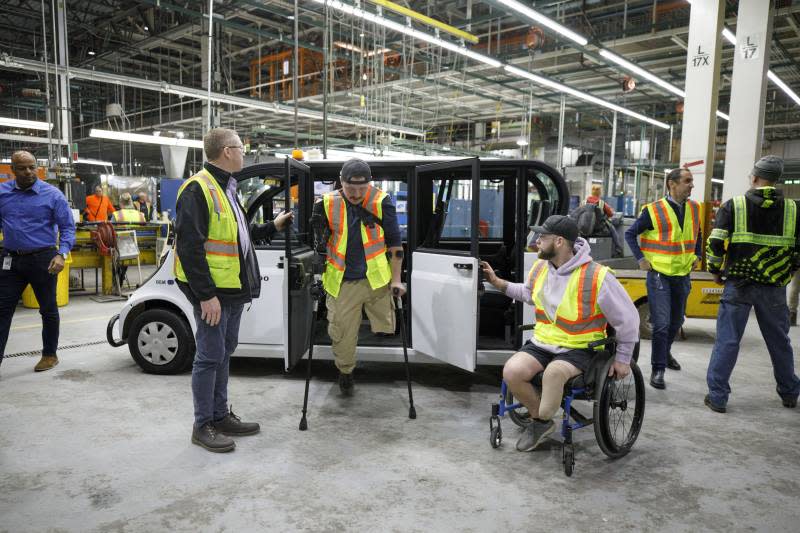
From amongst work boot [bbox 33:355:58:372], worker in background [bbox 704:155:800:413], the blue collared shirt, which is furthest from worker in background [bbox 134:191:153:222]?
worker in background [bbox 704:155:800:413]

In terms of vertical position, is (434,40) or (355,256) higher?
(434,40)

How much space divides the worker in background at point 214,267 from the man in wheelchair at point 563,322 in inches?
61.3

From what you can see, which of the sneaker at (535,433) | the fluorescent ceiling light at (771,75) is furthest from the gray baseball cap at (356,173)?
the fluorescent ceiling light at (771,75)

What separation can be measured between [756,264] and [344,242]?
2738mm

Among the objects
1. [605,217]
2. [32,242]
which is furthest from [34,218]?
[605,217]

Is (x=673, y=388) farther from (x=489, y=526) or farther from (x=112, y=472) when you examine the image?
(x=112, y=472)

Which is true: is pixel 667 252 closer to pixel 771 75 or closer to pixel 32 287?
pixel 32 287

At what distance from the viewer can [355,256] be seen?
12.1 ft

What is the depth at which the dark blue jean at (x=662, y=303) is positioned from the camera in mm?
4141

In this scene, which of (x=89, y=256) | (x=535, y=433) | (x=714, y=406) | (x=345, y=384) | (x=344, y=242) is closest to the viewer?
(x=535, y=433)

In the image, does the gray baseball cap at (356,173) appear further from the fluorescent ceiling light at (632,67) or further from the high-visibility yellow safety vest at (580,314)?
the fluorescent ceiling light at (632,67)

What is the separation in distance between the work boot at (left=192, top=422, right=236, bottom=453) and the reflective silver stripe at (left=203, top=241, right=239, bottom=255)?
3.28ft

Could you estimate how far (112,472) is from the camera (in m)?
2.71

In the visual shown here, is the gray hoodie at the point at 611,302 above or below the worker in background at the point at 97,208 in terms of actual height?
below
